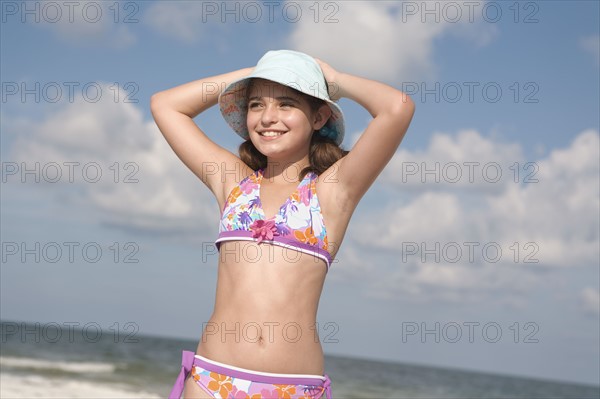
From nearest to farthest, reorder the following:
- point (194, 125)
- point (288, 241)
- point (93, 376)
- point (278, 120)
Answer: point (288, 241) < point (278, 120) < point (194, 125) < point (93, 376)

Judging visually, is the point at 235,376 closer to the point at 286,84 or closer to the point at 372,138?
the point at 372,138

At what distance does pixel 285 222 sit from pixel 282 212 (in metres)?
0.05

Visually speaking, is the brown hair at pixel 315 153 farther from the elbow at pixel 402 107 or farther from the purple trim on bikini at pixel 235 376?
the purple trim on bikini at pixel 235 376

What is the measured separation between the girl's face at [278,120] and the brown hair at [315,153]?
0.07m

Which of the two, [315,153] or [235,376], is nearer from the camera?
[235,376]

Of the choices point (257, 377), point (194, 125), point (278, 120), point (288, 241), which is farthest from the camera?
point (194, 125)

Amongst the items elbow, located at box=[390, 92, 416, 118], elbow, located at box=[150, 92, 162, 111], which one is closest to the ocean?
elbow, located at box=[150, 92, 162, 111]

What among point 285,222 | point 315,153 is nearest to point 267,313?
point 285,222

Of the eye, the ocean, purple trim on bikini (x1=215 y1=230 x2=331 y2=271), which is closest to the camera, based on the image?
purple trim on bikini (x1=215 y1=230 x2=331 y2=271)

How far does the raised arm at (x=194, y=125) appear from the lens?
11.6 feet

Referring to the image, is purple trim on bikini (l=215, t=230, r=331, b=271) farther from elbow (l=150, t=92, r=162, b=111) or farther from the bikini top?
elbow (l=150, t=92, r=162, b=111)

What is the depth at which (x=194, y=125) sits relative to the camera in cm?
369

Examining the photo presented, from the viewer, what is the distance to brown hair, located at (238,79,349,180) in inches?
133

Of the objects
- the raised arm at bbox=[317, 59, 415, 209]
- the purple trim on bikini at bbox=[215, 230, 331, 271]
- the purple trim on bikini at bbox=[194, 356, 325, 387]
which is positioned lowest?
the purple trim on bikini at bbox=[194, 356, 325, 387]
